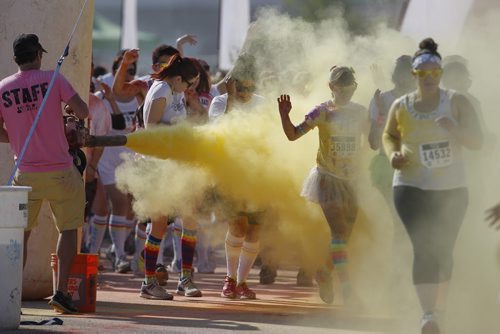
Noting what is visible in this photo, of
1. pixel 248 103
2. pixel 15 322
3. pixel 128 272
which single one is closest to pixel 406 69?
pixel 248 103

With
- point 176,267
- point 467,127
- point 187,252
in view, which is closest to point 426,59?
point 467,127

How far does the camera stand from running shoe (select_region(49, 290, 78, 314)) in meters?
9.27

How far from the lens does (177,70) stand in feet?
35.3

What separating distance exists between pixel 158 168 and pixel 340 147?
1.62m

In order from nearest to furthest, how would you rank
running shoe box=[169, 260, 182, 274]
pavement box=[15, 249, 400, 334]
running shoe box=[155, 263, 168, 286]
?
pavement box=[15, 249, 400, 334] → running shoe box=[155, 263, 168, 286] → running shoe box=[169, 260, 182, 274]

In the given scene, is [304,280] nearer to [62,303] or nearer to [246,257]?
[246,257]

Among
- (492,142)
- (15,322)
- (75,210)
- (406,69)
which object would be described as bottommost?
(15,322)

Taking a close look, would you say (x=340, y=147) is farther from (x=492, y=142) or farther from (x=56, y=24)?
(x=56, y=24)

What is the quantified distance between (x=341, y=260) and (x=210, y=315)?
128 centimetres

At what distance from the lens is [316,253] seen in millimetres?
11391

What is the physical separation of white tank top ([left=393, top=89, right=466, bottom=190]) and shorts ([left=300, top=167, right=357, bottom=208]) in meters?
1.87

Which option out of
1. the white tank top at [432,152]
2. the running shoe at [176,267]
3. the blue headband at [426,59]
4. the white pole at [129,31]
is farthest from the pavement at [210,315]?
the white pole at [129,31]

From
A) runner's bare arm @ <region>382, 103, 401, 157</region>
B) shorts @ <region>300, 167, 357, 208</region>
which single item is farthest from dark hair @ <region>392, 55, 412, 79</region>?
runner's bare arm @ <region>382, 103, 401, 157</region>

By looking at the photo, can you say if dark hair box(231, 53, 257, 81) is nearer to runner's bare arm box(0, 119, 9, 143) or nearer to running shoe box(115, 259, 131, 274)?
runner's bare arm box(0, 119, 9, 143)
